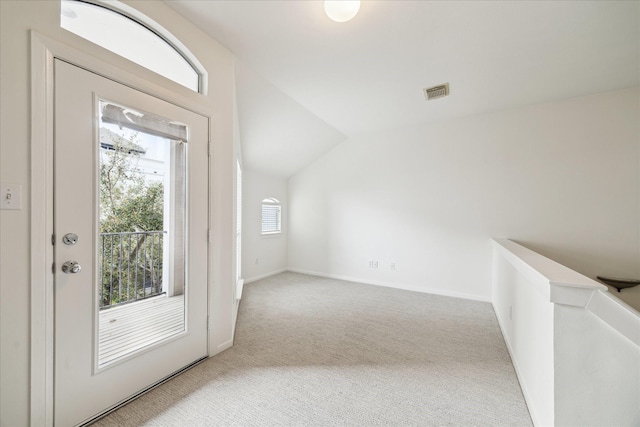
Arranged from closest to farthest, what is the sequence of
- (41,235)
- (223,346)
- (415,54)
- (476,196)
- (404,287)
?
(41,235) → (223,346) → (415,54) → (476,196) → (404,287)

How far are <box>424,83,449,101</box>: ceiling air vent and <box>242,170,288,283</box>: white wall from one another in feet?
10.2

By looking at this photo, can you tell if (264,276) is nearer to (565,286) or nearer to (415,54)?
(415,54)

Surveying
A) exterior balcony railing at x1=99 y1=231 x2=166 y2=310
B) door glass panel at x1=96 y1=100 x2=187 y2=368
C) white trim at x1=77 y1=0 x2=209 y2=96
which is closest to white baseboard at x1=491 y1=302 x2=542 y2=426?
door glass panel at x1=96 y1=100 x2=187 y2=368

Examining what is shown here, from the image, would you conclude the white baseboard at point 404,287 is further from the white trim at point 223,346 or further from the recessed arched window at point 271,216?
the white trim at point 223,346

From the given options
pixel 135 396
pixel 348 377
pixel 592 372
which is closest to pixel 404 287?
pixel 348 377

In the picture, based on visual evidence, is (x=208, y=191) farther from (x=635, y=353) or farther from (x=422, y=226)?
(x=422, y=226)

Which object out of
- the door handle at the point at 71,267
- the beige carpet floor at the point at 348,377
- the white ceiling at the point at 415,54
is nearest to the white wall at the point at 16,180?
the door handle at the point at 71,267

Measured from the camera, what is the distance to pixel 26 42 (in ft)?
3.93

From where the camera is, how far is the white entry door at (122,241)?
1.34 m

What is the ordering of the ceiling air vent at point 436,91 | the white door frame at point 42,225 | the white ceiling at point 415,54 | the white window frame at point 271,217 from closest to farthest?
the white door frame at point 42,225
the white ceiling at point 415,54
the ceiling air vent at point 436,91
the white window frame at point 271,217

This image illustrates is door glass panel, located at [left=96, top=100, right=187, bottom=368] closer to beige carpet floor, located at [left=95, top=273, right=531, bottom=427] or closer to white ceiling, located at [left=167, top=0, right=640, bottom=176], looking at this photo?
beige carpet floor, located at [left=95, top=273, right=531, bottom=427]

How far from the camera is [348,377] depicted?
1.89 m

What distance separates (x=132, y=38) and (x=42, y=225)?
1383 millimetres

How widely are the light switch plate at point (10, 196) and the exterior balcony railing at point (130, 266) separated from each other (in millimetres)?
386
